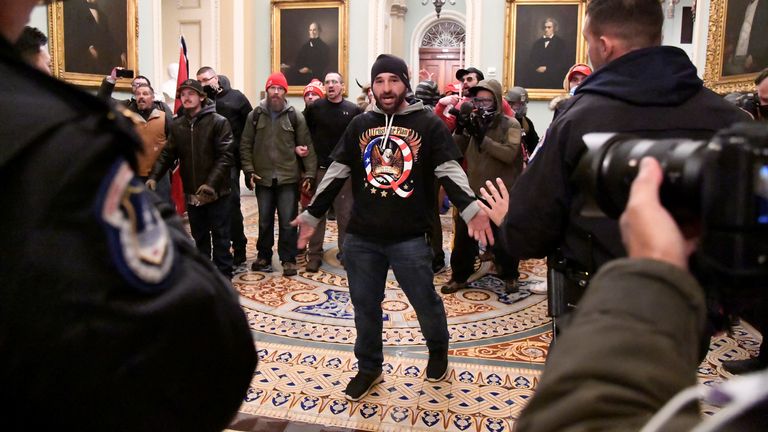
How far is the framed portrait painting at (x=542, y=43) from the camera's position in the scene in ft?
34.9

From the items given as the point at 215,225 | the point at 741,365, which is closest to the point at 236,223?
the point at 215,225

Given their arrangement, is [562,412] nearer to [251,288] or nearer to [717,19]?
[251,288]

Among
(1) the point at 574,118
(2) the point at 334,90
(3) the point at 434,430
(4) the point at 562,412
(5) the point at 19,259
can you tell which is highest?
(2) the point at 334,90

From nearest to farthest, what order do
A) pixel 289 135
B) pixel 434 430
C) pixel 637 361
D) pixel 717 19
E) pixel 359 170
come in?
pixel 637 361, pixel 434 430, pixel 359 170, pixel 289 135, pixel 717 19

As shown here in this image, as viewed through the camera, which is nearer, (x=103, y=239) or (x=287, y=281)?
(x=103, y=239)

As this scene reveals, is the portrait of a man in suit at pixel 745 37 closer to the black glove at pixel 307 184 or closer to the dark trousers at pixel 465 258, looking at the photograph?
the dark trousers at pixel 465 258

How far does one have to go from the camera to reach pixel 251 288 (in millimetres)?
5133

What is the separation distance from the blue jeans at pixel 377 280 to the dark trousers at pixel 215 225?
213 cm

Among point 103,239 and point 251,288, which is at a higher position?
point 103,239

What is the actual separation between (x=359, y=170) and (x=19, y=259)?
259 cm

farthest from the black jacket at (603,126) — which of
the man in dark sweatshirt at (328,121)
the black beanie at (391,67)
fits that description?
the man in dark sweatshirt at (328,121)

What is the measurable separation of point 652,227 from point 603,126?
117 cm

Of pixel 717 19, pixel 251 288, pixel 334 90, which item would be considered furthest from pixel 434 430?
pixel 717 19

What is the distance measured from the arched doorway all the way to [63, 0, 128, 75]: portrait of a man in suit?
916cm
